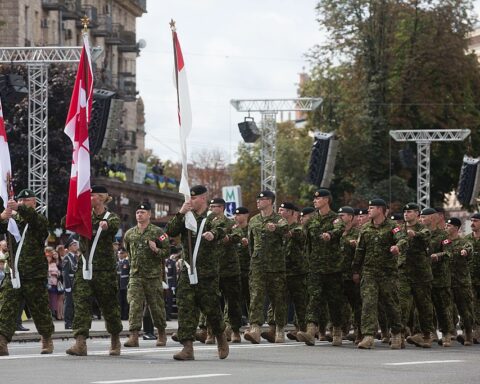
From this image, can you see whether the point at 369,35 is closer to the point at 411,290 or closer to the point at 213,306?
the point at 411,290

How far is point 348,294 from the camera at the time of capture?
22.8 meters

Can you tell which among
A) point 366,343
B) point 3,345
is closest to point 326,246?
point 366,343

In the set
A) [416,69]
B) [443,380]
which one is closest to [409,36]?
[416,69]

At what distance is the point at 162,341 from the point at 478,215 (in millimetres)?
5292

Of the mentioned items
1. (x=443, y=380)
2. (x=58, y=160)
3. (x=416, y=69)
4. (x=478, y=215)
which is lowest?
(x=443, y=380)

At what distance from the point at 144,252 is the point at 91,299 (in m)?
3.76

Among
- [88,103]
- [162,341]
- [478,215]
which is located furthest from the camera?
[478,215]

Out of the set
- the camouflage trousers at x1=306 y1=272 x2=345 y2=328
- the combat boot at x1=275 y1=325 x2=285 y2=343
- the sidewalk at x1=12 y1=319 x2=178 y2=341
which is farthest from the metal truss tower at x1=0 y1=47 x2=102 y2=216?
the camouflage trousers at x1=306 y1=272 x2=345 y2=328

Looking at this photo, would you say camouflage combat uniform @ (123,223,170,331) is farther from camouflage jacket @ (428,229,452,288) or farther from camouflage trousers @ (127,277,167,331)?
camouflage jacket @ (428,229,452,288)

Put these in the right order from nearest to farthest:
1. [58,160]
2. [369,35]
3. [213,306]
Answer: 1. [213,306]
2. [58,160]
3. [369,35]

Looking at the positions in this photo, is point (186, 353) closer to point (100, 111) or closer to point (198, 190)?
point (198, 190)

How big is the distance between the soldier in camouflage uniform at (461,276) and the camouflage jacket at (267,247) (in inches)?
109

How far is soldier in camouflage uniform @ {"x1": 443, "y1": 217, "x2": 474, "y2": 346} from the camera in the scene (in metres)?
23.3

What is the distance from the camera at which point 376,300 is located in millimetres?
21109
